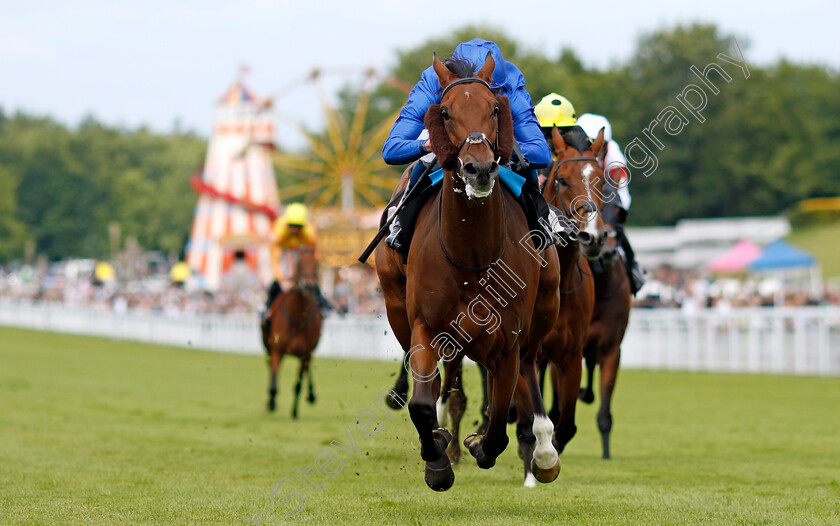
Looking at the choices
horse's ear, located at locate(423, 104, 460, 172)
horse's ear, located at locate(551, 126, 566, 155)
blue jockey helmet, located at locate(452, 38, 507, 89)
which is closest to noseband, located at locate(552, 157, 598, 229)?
horse's ear, located at locate(551, 126, 566, 155)

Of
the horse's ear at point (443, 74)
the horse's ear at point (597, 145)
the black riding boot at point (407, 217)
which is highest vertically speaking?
the horse's ear at point (597, 145)

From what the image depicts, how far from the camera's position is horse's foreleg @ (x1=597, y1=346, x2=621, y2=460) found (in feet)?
30.8

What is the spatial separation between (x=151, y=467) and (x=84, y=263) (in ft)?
243

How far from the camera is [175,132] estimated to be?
139750 mm

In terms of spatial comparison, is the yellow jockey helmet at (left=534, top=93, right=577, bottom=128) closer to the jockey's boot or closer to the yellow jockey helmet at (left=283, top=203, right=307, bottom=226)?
the yellow jockey helmet at (left=283, top=203, right=307, bottom=226)

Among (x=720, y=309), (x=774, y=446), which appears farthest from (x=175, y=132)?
(x=774, y=446)

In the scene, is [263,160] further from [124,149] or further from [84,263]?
[124,149]

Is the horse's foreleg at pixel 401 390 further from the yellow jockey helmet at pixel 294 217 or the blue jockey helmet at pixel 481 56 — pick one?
the yellow jockey helmet at pixel 294 217

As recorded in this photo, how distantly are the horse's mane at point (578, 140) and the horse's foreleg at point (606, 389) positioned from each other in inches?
95.8

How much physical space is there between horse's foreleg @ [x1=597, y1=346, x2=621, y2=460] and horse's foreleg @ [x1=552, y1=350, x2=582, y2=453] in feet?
5.93

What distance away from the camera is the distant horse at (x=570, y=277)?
7375 millimetres

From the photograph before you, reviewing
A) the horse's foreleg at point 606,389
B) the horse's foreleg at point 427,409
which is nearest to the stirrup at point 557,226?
the horse's foreleg at point 427,409

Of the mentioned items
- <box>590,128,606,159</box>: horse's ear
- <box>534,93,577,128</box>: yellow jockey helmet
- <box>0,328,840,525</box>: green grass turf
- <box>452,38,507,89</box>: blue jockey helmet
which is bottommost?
<box>0,328,840,525</box>: green grass turf

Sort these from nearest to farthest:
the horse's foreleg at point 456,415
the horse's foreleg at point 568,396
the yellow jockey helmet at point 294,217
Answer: the horse's foreleg at point 568,396 → the horse's foreleg at point 456,415 → the yellow jockey helmet at point 294,217
